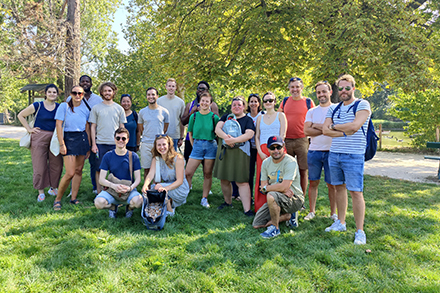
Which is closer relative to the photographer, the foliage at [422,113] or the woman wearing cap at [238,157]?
the woman wearing cap at [238,157]

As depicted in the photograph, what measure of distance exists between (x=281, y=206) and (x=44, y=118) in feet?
13.9

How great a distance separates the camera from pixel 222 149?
16.7ft

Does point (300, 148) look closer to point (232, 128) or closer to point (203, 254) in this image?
point (232, 128)

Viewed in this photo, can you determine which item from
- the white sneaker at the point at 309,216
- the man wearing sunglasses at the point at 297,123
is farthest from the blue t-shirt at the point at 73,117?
the white sneaker at the point at 309,216

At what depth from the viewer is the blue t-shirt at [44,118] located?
17.0 ft

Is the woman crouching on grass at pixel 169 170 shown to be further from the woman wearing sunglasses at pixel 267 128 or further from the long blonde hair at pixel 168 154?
the woman wearing sunglasses at pixel 267 128

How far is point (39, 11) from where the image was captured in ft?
34.7

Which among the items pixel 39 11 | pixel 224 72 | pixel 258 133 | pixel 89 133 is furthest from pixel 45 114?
pixel 39 11

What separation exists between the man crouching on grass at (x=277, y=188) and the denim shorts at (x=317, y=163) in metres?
0.49

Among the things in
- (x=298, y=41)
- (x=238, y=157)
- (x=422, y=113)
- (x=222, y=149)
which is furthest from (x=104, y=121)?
(x=422, y=113)

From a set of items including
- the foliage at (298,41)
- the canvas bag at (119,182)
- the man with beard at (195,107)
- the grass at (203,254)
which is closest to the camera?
the grass at (203,254)

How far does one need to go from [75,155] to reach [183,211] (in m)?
2.05

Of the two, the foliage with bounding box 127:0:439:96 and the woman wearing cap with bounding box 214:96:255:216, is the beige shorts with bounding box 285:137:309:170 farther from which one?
the foliage with bounding box 127:0:439:96

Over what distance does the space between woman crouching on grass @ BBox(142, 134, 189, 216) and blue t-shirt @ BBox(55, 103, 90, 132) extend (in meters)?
1.42
